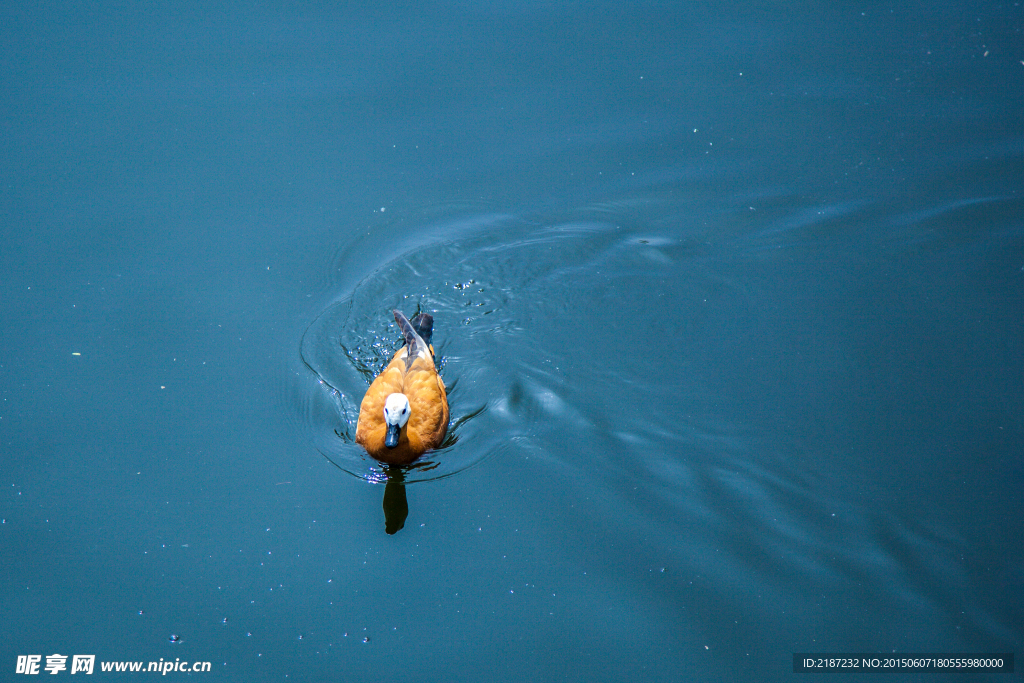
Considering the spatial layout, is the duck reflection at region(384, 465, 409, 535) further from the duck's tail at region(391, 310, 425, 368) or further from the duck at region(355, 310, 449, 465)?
the duck's tail at region(391, 310, 425, 368)

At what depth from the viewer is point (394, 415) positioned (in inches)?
224

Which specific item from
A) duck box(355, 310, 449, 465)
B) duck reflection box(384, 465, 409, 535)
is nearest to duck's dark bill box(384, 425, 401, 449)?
duck box(355, 310, 449, 465)

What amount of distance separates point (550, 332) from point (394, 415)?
1.87 meters

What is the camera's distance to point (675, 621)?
5.19 meters

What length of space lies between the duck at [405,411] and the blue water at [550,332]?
0.24m

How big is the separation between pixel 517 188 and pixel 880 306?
3672 mm

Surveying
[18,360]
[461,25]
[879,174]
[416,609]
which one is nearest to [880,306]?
[879,174]

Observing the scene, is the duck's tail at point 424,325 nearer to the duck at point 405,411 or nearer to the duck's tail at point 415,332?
the duck's tail at point 415,332

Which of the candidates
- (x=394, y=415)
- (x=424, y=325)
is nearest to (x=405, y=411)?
(x=394, y=415)

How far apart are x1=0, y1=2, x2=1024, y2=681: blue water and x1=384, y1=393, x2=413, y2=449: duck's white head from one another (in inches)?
22.0

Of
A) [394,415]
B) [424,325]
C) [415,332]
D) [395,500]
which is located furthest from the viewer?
[424,325]

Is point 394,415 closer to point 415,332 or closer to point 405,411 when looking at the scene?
point 405,411

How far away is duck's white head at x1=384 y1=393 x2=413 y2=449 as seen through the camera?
5.71m

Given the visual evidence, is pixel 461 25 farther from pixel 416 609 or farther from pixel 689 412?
pixel 416 609
